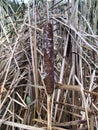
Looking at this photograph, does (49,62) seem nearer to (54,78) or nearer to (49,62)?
(49,62)

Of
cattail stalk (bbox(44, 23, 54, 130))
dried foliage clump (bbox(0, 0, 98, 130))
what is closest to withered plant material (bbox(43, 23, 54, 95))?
cattail stalk (bbox(44, 23, 54, 130))

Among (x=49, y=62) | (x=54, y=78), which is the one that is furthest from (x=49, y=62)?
(x=54, y=78)

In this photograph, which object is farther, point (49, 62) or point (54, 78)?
point (54, 78)

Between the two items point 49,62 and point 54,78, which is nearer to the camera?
point 49,62

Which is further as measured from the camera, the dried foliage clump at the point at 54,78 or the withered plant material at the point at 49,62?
the dried foliage clump at the point at 54,78

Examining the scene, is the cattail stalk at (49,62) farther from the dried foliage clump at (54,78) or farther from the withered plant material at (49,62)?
the dried foliage clump at (54,78)

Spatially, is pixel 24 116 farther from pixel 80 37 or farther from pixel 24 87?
pixel 80 37

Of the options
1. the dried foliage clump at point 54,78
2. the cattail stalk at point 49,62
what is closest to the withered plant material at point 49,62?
the cattail stalk at point 49,62

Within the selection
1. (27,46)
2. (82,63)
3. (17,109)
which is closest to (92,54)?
(82,63)

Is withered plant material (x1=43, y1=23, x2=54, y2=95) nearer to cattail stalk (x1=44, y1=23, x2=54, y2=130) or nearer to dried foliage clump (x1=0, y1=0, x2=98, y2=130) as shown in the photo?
cattail stalk (x1=44, y1=23, x2=54, y2=130)

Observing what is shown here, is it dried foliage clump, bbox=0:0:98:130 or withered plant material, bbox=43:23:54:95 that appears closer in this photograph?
withered plant material, bbox=43:23:54:95

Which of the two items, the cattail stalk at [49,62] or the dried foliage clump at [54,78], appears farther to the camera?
the dried foliage clump at [54,78]
